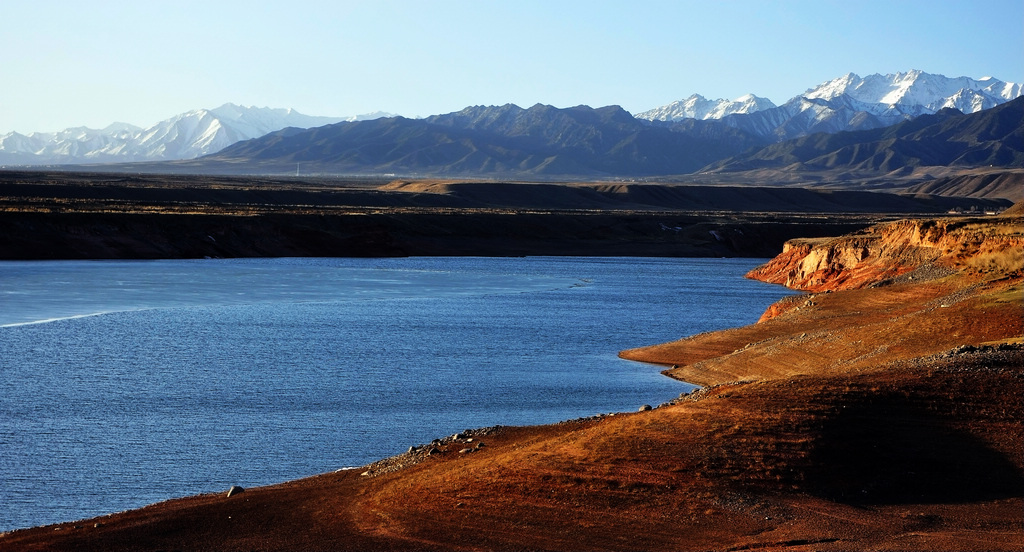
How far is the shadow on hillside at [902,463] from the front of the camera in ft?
58.1

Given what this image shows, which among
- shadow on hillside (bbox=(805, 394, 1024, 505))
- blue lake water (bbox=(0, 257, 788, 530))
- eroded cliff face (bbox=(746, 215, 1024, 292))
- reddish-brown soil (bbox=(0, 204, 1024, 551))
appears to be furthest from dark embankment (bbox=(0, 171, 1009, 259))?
shadow on hillside (bbox=(805, 394, 1024, 505))

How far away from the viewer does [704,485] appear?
706 inches

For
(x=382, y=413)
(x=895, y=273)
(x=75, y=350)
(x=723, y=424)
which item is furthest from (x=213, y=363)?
(x=895, y=273)

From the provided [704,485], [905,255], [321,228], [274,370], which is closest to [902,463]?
[704,485]

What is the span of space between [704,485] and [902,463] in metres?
3.40

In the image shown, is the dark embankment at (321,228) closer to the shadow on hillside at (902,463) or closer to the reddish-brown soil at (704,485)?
the reddish-brown soil at (704,485)

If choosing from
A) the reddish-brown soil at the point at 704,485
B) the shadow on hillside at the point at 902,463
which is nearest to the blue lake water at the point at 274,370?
the reddish-brown soil at the point at 704,485

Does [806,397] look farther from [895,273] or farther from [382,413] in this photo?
[895,273]

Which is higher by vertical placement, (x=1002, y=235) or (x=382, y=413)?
(x=1002, y=235)

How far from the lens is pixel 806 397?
2133cm

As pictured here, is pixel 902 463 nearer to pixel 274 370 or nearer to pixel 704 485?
pixel 704 485

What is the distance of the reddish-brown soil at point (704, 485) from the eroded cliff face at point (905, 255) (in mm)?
21065

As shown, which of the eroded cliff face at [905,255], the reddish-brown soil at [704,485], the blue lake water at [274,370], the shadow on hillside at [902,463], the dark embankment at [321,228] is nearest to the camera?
the reddish-brown soil at [704,485]

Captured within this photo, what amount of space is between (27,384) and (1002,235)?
38.9 meters
